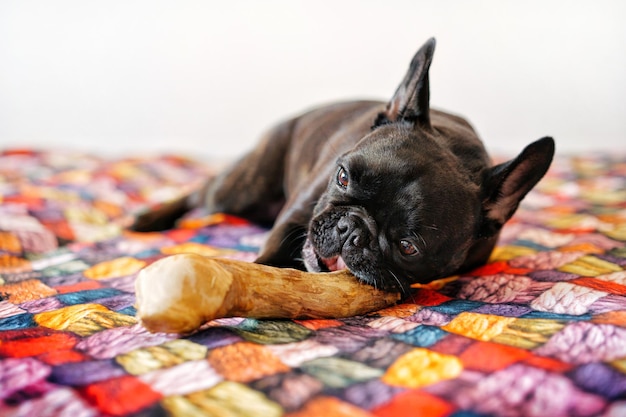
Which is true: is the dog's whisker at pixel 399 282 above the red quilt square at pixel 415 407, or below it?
below

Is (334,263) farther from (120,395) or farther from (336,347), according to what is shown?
(120,395)

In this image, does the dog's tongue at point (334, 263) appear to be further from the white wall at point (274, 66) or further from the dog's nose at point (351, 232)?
the white wall at point (274, 66)

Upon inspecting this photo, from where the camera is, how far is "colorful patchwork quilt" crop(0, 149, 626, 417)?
1251 mm

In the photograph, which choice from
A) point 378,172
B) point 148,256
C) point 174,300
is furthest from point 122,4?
point 174,300

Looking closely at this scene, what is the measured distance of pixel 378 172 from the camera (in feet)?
7.09

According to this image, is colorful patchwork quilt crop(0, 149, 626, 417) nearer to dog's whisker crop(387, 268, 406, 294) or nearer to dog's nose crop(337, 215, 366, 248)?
dog's whisker crop(387, 268, 406, 294)

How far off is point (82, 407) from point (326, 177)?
63.2 inches

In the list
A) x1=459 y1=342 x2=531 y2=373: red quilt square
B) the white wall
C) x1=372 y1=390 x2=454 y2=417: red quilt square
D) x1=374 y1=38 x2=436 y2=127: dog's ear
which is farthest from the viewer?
the white wall

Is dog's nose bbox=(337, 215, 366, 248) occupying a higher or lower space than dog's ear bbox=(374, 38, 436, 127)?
lower

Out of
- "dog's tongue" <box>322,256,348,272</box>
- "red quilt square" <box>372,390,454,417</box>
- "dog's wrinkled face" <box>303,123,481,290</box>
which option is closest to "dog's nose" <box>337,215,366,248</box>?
"dog's wrinkled face" <box>303,123,481,290</box>

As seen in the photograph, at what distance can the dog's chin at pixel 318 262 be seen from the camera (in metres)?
2.24

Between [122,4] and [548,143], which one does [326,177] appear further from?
[122,4]

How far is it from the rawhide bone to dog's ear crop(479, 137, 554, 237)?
59 centimetres

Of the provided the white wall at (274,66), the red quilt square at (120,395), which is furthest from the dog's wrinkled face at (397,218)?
the white wall at (274,66)
